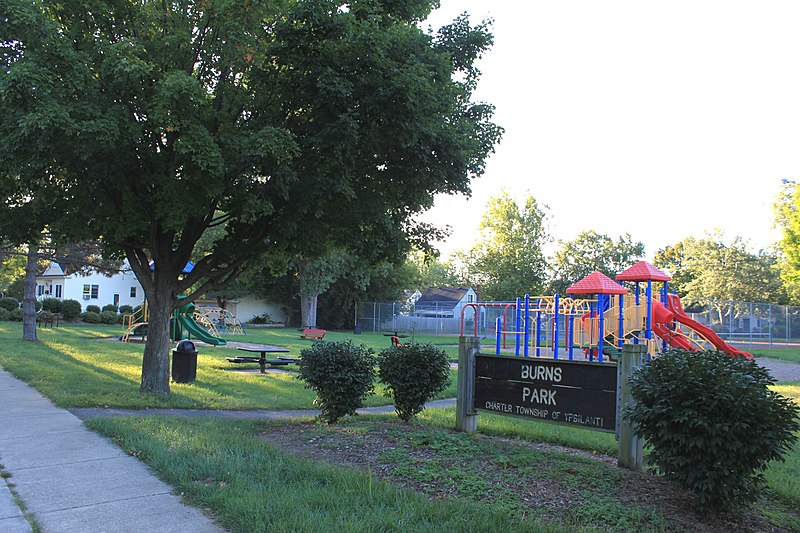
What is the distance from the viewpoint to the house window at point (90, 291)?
54381mm

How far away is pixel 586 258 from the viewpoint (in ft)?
220

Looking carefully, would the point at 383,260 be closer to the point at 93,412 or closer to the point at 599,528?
the point at 93,412

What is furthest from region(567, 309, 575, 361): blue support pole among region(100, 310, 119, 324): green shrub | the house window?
the house window

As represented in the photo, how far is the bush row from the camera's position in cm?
812

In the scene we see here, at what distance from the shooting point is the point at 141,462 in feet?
20.3

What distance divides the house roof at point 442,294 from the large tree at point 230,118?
6170 centimetres

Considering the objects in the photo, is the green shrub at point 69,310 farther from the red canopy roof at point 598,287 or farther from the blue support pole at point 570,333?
the blue support pole at point 570,333

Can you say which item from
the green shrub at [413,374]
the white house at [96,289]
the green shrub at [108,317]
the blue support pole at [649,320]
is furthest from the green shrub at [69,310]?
the green shrub at [413,374]

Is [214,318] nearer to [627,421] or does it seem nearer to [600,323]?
[600,323]

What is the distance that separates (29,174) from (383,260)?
626 centimetres

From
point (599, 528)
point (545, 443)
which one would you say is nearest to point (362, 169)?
point (545, 443)

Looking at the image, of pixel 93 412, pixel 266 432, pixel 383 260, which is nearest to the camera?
pixel 266 432

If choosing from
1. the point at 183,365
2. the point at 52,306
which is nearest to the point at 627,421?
the point at 183,365

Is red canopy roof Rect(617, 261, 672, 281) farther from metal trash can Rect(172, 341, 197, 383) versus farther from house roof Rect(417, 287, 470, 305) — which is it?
house roof Rect(417, 287, 470, 305)
